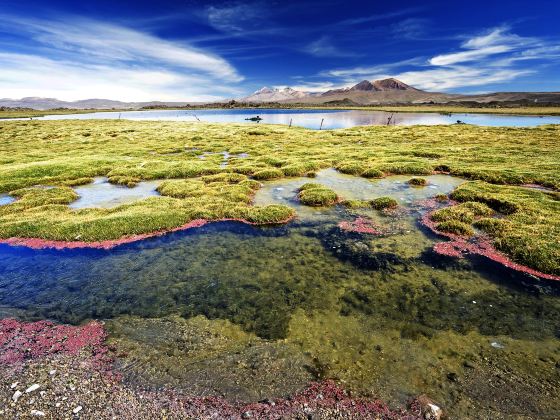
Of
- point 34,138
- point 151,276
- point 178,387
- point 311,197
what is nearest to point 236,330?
point 178,387

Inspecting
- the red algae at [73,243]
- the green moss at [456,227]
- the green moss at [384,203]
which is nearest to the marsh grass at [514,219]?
the green moss at [456,227]

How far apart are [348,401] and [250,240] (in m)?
12.2

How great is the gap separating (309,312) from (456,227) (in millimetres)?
13051

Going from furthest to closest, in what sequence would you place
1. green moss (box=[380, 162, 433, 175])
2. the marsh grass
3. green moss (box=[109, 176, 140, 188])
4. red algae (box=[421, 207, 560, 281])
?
green moss (box=[380, 162, 433, 175]), green moss (box=[109, 176, 140, 188]), the marsh grass, red algae (box=[421, 207, 560, 281])

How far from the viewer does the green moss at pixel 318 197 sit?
26547 mm

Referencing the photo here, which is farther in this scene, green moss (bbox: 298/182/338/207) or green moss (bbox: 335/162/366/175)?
green moss (bbox: 335/162/366/175)

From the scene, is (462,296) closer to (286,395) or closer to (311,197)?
(286,395)

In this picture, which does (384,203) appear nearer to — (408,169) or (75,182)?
(408,169)

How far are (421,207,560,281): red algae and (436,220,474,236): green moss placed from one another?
395 millimetres

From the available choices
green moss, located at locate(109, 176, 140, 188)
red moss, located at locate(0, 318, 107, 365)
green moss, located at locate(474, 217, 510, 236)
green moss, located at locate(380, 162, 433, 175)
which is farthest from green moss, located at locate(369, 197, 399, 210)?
green moss, located at locate(109, 176, 140, 188)

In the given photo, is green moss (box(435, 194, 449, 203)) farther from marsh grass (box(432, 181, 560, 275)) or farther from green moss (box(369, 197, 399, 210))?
green moss (box(369, 197, 399, 210))

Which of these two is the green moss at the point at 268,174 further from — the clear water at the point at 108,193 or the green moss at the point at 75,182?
the green moss at the point at 75,182

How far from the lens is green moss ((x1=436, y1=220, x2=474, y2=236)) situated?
20.0m

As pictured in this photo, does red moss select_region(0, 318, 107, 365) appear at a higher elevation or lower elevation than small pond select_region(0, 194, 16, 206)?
higher
